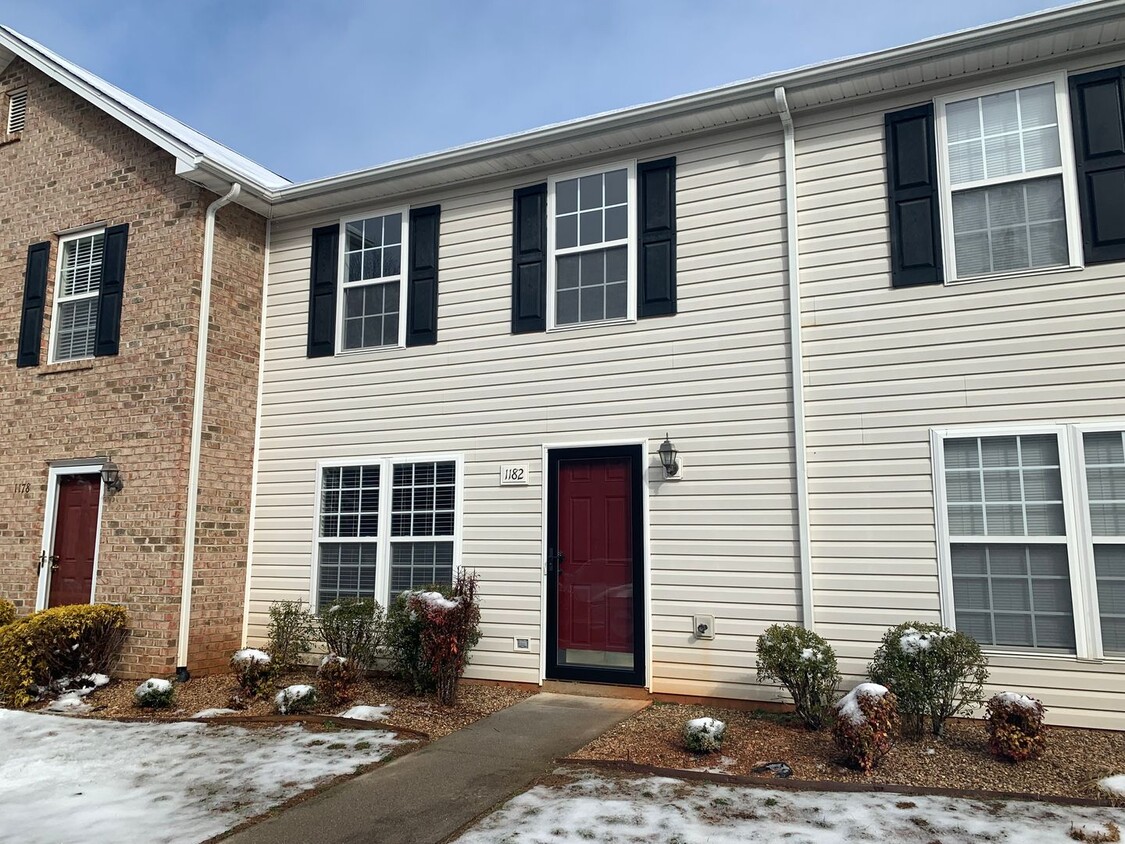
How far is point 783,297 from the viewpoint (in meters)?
7.25

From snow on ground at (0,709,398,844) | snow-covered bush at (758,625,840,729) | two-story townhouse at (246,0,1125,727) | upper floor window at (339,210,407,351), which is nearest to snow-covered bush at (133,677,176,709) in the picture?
snow on ground at (0,709,398,844)

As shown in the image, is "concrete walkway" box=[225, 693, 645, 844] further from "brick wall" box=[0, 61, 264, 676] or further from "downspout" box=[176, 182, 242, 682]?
"brick wall" box=[0, 61, 264, 676]

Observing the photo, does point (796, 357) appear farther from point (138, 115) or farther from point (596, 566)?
point (138, 115)

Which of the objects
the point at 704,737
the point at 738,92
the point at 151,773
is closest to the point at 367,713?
the point at 151,773

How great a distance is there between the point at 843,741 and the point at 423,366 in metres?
5.42

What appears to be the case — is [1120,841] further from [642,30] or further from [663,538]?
[642,30]

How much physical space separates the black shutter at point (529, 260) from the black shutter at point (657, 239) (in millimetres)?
1014

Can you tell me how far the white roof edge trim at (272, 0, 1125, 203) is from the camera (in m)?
6.21

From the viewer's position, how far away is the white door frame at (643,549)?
7.33 m

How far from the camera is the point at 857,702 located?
5.20m

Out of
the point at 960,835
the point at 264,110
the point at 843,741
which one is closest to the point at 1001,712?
the point at 843,741

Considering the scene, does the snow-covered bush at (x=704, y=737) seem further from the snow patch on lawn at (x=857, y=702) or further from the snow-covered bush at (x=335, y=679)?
the snow-covered bush at (x=335, y=679)

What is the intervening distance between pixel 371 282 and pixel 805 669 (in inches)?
235

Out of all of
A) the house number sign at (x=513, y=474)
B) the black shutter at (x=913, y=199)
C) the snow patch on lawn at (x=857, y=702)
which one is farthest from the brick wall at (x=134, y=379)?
the black shutter at (x=913, y=199)
